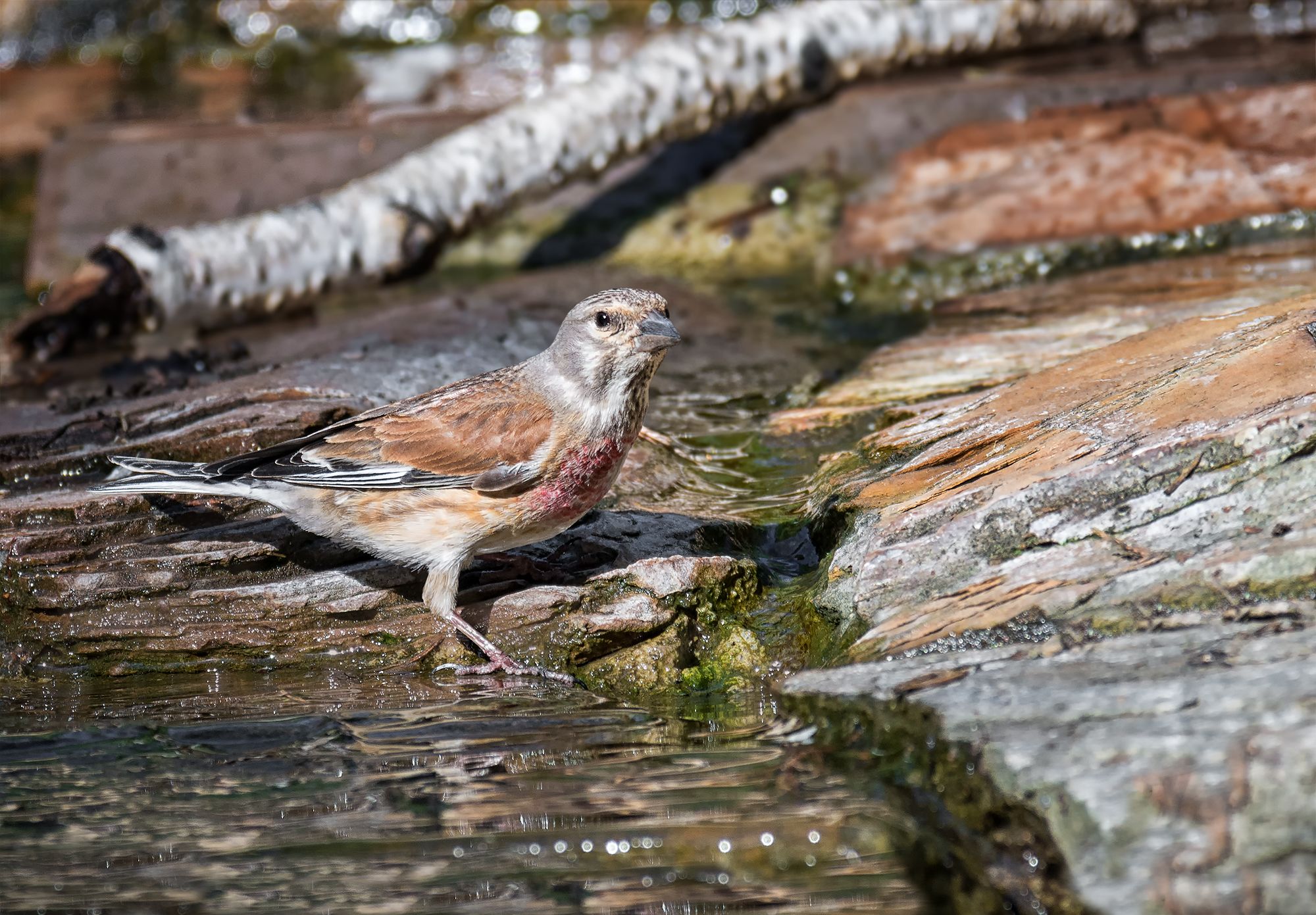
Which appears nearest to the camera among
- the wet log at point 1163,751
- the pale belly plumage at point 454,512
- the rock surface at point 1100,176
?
the wet log at point 1163,751

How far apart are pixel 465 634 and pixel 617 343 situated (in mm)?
1074

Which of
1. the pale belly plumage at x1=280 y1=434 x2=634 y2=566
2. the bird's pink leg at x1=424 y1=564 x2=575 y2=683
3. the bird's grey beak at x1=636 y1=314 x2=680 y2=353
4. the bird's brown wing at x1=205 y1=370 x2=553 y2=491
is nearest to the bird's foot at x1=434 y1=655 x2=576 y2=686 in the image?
the bird's pink leg at x1=424 y1=564 x2=575 y2=683

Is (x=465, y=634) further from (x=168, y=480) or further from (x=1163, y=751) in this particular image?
(x=1163, y=751)

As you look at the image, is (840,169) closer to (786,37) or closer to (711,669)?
(786,37)

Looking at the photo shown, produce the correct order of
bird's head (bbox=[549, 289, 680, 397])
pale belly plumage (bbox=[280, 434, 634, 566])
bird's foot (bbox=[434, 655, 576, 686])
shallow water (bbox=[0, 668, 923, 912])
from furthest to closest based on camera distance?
bird's head (bbox=[549, 289, 680, 397])
pale belly plumage (bbox=[280, 434, 634, 566])
bird's foot (bbox=[434, 655, 576, 686])
shallow water (bbox=[0, 668, 923, 912])

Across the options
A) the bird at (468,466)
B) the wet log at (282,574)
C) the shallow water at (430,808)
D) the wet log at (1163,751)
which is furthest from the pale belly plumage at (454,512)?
the wet log at (1163,751)

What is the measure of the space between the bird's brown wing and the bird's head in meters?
0.18

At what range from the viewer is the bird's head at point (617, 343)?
438cm

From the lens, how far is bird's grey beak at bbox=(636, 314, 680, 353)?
4336mm

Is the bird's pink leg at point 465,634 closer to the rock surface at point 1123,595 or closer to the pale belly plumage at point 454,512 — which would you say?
the pale belly plumage at point 454,512

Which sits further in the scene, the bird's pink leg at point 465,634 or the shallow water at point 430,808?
the bird's pink leg at point 465,634

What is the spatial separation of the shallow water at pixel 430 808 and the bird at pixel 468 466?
53 cm

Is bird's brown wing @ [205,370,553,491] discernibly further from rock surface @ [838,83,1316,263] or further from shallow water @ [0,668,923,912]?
rock surface @ [838,83,1316,263]

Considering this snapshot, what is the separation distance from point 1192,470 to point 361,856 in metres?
2.33
